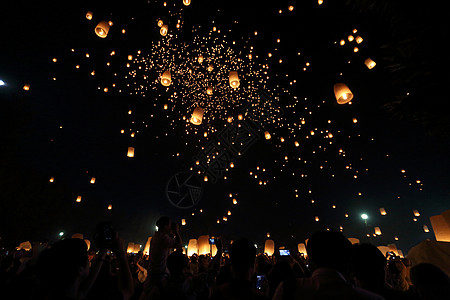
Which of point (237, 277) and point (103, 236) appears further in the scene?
point (237, 277)

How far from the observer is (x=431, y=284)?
1926 mm

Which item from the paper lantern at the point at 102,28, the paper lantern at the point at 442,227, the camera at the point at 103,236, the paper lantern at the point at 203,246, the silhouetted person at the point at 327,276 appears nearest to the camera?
the silhouetted person at the point at 327,276

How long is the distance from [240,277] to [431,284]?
1902mm

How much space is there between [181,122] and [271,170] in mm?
12278

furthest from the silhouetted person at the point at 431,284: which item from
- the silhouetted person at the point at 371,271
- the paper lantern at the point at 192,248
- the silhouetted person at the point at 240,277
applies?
the paper lantern at the point at 192,248

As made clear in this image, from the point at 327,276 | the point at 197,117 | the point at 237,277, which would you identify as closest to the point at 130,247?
the point at 197,117

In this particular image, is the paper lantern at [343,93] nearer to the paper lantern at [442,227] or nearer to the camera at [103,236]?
the camera at [103,236]

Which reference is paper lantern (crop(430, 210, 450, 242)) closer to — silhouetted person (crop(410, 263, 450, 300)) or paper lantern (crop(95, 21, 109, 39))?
silhouetted person (crop(410, 263, 450, 300))

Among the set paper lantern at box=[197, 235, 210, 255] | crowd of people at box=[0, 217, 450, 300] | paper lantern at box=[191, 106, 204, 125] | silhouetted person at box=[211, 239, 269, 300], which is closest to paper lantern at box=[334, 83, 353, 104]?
paper lantern at box=[191, 106, 204, 125]

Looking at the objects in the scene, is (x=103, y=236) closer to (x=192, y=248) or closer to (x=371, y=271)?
(x=371, y=271)

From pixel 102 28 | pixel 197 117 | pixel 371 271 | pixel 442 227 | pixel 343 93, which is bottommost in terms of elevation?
pixel 371 271

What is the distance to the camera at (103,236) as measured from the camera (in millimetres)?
1513

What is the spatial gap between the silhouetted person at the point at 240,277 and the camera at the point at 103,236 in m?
0.96

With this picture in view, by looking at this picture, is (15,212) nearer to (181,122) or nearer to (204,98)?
(181,122)
